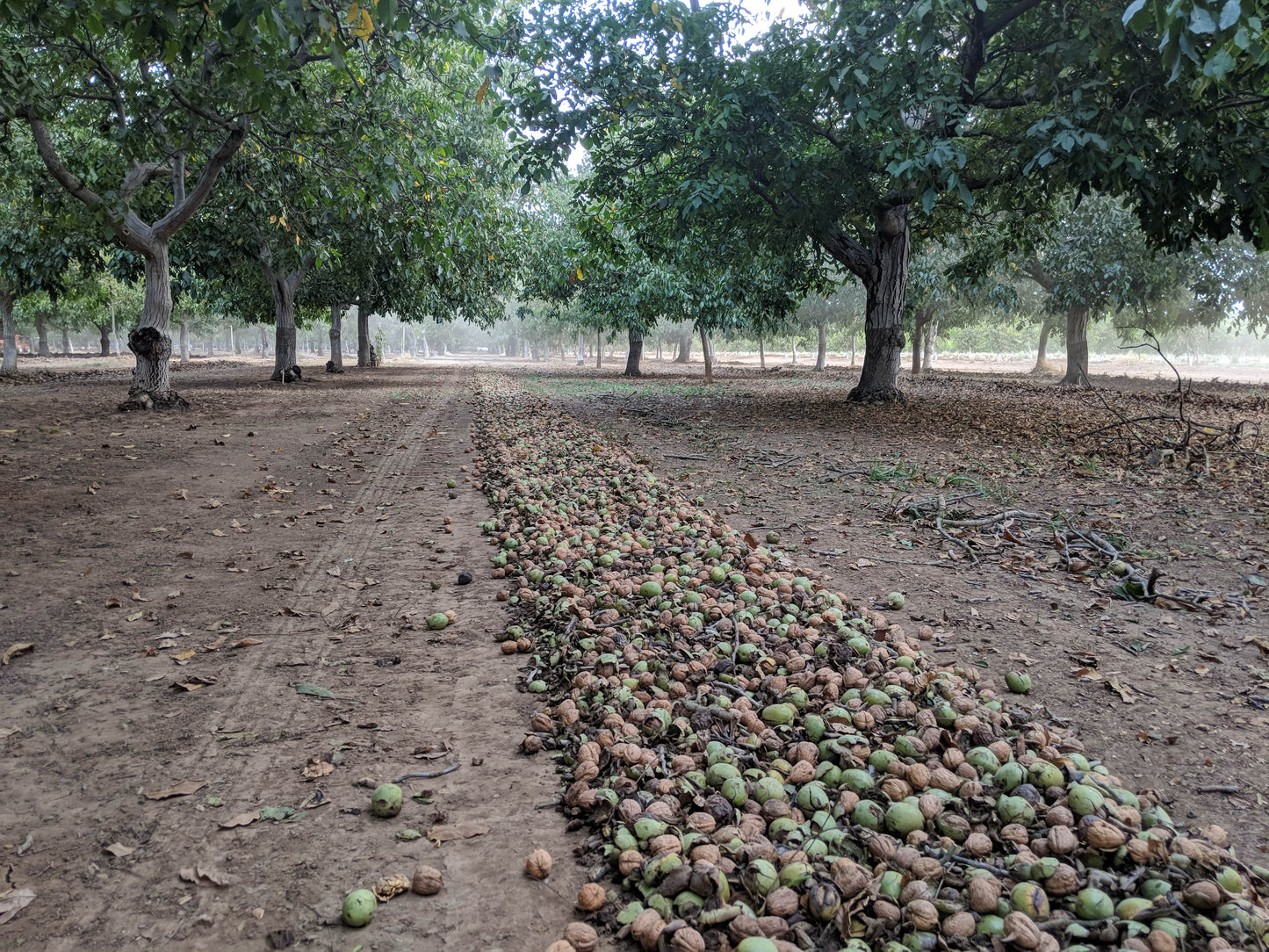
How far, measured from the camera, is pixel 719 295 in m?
23.8

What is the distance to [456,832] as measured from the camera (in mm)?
2377

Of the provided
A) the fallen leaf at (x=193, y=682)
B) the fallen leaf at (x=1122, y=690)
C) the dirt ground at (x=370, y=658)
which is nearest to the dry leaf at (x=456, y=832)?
the dirt ground at (x=370, y=658)

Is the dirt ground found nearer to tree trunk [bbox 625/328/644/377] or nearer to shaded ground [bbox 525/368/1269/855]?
shaded ground [bbox 525/368/1269/855]

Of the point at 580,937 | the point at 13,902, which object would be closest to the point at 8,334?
the point at 13,902

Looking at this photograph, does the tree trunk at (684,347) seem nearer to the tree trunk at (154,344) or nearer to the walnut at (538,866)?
the tree trunk at (154,344)

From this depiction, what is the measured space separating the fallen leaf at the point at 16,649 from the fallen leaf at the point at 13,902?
1.88m

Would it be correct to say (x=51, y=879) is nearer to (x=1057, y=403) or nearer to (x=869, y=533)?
(x=869, y=533)

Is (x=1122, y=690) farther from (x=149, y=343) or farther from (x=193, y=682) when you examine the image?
(x=149, y=343)

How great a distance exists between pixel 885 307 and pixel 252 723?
44.1ft

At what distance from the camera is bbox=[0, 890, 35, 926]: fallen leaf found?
1.94 m

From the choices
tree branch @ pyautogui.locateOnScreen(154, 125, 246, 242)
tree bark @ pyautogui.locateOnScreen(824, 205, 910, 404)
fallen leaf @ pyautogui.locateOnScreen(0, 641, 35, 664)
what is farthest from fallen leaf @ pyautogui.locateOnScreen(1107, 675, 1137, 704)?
tree branch @ pyautogui.locateOnScreen(154, 125, 246, 242)

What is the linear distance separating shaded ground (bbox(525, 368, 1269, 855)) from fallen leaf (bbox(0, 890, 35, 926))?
3.59m

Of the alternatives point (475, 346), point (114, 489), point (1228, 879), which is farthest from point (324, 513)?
point (475, 346)

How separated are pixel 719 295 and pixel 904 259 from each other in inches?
407
